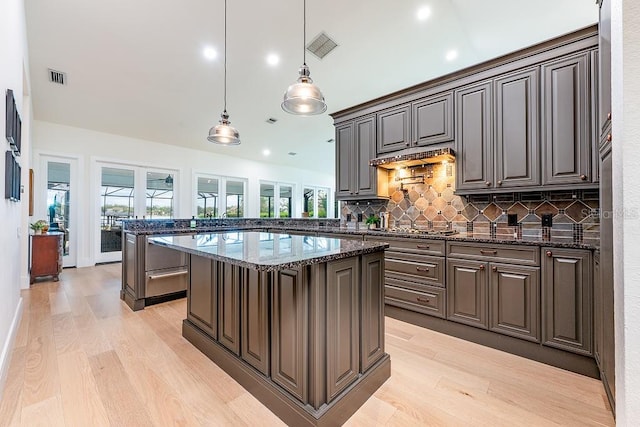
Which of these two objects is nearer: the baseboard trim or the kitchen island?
the kitchen island

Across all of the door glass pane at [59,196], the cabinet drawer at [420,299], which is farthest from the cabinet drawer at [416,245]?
the door glass pane at [59,196]

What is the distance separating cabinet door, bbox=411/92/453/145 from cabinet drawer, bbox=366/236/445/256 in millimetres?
1157

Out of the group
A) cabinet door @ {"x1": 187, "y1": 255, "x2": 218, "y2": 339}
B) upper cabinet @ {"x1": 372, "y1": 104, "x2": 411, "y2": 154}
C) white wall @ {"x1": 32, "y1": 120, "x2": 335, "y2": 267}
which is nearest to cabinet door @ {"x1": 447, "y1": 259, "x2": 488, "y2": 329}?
upper cabinet @ {"x1": 372, "y1": 104, "x2": 411, "y2": 154}

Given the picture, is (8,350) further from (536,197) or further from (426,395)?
(536,197)

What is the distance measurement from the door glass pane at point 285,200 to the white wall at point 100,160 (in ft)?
4.25

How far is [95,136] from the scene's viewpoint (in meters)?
5.63

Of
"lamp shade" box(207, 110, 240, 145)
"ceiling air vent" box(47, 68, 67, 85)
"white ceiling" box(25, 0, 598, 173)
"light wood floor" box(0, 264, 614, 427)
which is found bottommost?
"light wood floor" box(0, 264, 614, 427)

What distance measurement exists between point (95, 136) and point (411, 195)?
6.28m

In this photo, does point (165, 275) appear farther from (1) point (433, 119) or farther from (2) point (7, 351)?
(1) point (433, 119)

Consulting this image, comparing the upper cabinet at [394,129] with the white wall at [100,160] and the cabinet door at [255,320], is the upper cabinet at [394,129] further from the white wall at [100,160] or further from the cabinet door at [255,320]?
the white wall at [100,160]

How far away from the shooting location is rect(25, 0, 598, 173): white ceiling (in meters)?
3.15

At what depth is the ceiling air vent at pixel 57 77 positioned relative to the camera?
13.2ft

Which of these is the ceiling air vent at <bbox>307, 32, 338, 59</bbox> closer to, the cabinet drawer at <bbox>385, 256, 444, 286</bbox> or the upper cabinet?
the upper cabinet

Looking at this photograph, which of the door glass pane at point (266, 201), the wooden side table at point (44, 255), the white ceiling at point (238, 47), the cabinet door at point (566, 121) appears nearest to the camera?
the cabinet door at point (566, 121)
